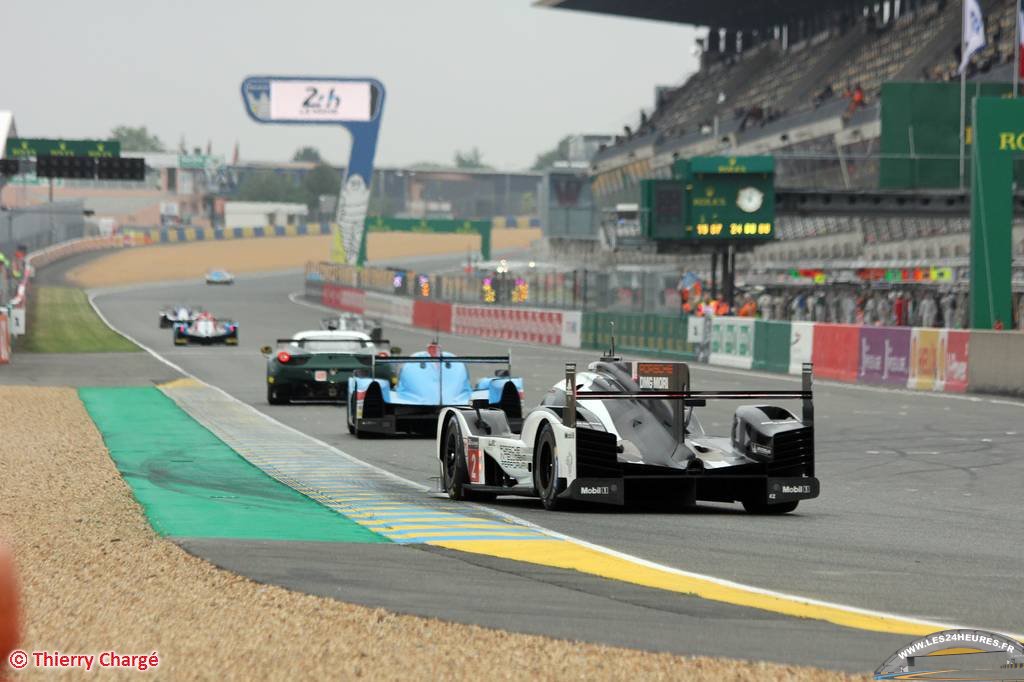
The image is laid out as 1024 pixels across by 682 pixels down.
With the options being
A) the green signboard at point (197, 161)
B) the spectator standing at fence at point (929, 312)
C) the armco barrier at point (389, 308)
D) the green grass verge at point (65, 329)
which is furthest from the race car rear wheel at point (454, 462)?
the green signboard at point (197, 161)

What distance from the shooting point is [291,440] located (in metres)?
20.5

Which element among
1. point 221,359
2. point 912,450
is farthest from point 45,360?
point 912,450

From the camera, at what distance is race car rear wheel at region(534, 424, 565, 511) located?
12.6 meters

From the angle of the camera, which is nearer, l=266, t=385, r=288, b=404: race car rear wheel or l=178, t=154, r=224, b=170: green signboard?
l=266, t=385, r=288, b=404: race car rear wheel

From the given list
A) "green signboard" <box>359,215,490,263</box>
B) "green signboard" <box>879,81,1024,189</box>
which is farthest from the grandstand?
"green signboard" <box>359,215,490,263</box>

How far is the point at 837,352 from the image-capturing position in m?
34.4

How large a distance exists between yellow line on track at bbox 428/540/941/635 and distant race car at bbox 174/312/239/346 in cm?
3947

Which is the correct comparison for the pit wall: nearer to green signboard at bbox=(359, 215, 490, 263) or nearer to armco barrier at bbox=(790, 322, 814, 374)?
armco barrier at bbox=(790, 322, 814, 374)

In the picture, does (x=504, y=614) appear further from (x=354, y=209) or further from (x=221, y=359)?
(x=354, y=209)

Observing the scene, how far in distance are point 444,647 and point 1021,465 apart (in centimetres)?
1165

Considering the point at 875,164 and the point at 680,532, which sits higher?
the point at 875,164

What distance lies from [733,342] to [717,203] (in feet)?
22.3

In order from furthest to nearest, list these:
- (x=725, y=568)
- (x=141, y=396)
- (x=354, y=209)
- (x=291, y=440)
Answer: (x=354, y=209) < (x=141, y=396) < (x=291, y=440) < (x=725, y=568)

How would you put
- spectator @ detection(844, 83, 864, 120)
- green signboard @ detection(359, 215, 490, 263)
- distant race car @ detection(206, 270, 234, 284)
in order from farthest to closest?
green signboard @ detection(359, 215, 490, 263)
distant race car @ detection(206, 270, 234, 284)
spectator @ detection(844, 83, 864, 120)
